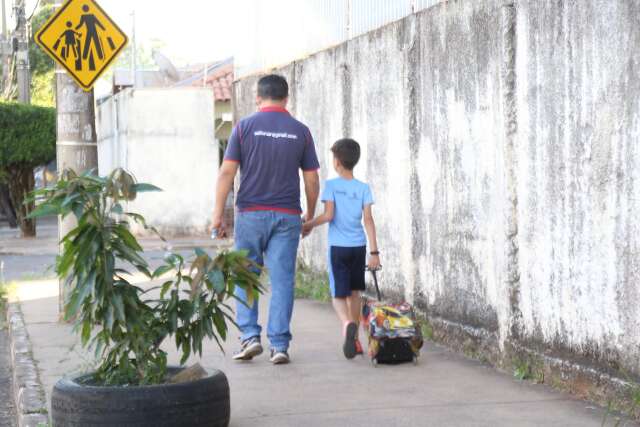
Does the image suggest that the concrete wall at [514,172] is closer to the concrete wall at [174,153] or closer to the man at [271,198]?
the man at [271,198]

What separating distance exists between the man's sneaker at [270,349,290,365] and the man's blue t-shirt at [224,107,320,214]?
37.8 inches

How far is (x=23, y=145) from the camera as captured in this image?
24.5 meters

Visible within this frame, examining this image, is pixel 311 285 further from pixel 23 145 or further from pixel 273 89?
pixel 23 145

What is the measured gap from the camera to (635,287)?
557 cm

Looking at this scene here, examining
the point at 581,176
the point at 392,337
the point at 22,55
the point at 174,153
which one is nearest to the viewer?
the point at 581,176

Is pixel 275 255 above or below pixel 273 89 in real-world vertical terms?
below

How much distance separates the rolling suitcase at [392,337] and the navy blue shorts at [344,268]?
0.34 m

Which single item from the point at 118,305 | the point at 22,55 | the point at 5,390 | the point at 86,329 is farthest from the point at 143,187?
the point at 22,55

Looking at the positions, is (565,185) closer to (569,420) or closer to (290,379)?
(569,420)

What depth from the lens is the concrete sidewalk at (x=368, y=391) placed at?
577 centimetres

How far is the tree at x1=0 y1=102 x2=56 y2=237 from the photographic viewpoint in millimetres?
24328

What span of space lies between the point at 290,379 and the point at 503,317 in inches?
55.7

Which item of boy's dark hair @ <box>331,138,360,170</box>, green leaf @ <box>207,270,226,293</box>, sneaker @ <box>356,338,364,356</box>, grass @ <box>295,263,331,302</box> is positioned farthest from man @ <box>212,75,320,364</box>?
grass @ <box>295,263,331,302</box>

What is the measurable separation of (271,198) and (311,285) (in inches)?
178
